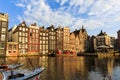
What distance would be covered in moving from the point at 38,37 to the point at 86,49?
206ft

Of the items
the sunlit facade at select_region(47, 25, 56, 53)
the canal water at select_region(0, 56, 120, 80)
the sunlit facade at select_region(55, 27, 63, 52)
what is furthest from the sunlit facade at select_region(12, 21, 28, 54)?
the canal water at select_region(0, 56, 120, 80)

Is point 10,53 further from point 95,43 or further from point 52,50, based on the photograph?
point 95,43

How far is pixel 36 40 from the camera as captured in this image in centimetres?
11588

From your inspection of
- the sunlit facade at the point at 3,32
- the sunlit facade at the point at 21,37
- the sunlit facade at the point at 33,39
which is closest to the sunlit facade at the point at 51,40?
the sunlit facade at the point at 33,39

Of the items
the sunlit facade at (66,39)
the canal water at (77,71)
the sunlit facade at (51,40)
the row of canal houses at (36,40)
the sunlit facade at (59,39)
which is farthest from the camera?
the sunlit facade at (66,39)

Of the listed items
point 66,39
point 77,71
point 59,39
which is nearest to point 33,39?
point 59,39

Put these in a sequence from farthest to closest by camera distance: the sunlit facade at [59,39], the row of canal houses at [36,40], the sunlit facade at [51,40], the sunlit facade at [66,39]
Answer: the sunlit facade at [66,39] < the sunlit facade at [59,39] < the sunlit facade at [51,40] < the row of canal houses at [36,40]

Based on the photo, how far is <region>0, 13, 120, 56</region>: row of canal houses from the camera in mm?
94812

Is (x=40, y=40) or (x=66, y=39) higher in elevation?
(x=66, y=39)

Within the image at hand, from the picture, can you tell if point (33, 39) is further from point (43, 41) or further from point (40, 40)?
point (43, 41)

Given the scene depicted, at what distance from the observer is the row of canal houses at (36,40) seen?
94.8m

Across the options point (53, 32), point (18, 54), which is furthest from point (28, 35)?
point (53, 32)

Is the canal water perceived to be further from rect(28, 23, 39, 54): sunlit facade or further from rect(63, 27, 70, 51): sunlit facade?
rect(63, 27, 70, 51): sunlit facade

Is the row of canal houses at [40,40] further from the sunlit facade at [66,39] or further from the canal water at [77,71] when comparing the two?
the canal water at [77,71]
